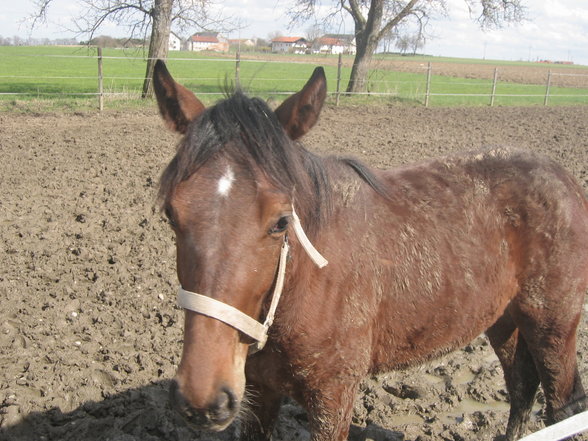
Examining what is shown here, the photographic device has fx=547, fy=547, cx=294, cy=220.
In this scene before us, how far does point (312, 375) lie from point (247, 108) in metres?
1.20

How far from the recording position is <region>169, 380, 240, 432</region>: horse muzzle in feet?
5.93

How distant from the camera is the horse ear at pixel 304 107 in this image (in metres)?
2.20

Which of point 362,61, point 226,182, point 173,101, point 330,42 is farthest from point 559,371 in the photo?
point 330,42

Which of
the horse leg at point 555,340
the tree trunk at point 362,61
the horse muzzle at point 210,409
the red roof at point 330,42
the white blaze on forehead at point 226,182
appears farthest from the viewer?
the tree trunk at point 362,61

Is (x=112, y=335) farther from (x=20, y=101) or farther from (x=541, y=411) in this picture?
(x=20, y=101)

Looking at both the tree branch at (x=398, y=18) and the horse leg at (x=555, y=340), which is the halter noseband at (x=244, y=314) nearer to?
the horse leg at (x=555, y=340)

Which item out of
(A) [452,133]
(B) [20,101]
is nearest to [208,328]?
(A) [452,133]

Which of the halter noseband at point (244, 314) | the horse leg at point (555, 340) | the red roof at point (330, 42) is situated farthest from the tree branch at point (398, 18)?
the halter noseband at point (244, 314)

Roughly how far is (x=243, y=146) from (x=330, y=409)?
50.4 inches

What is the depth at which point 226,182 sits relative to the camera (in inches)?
76.4

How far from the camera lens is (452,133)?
13828 millimetres

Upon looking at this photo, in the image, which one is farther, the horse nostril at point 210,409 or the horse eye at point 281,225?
the horse eye at point 281,225

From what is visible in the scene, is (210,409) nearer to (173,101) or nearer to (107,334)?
(173,101)

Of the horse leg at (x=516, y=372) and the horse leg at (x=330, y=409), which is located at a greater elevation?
the horse leg at (x=330, y=409)
